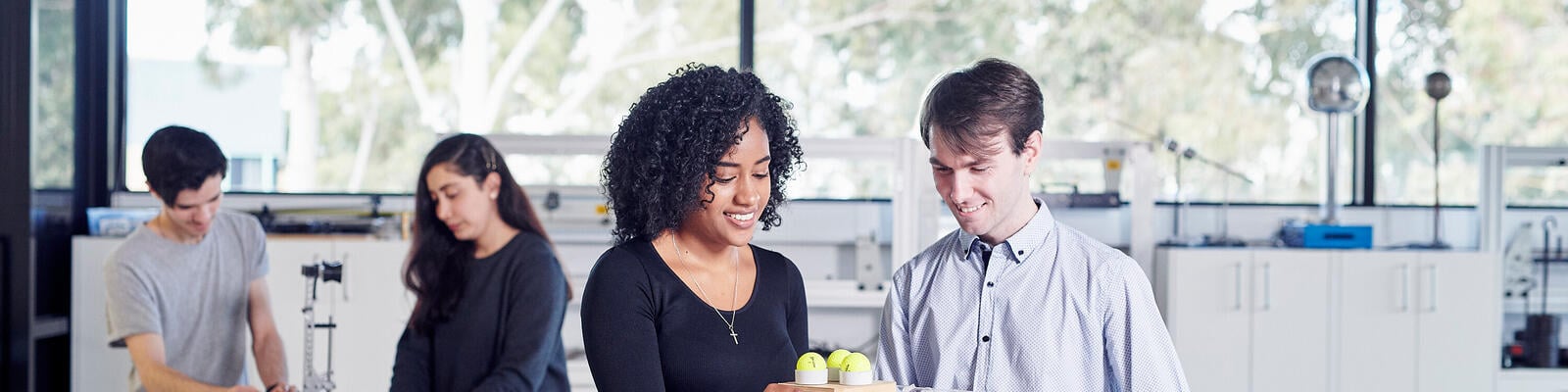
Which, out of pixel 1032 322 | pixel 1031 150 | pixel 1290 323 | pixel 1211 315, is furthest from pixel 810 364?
pixel 1290 323

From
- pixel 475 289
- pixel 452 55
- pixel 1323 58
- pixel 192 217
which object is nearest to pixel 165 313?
pixel 192 217

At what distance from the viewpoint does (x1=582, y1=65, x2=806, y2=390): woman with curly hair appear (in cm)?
174

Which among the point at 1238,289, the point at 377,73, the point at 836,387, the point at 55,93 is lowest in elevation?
the point at 1238,289

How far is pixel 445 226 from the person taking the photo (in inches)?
110

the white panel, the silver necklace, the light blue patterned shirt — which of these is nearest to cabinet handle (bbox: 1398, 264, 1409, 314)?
the light blue patterned shirt

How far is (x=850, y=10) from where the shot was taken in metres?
5.39

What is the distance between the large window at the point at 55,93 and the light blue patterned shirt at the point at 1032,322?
13.0ft

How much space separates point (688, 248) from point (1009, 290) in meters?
0.44

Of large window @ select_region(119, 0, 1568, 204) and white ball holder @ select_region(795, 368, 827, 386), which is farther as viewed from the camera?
large window @ select_region(119, 0, 1568, 204)

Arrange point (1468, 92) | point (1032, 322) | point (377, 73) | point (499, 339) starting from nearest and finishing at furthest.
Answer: point (1032, 322), point (499, 339), point (1468, 92), point (377, 73)

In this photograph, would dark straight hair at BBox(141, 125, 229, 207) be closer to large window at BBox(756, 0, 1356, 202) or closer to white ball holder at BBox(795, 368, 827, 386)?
white ball holder at BBox(795, 368, 827, 386)

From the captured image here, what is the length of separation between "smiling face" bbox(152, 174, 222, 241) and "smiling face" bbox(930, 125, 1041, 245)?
205 cm

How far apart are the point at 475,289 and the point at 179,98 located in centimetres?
333

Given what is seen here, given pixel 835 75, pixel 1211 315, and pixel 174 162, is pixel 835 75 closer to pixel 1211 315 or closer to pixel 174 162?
pixel 1211 315
